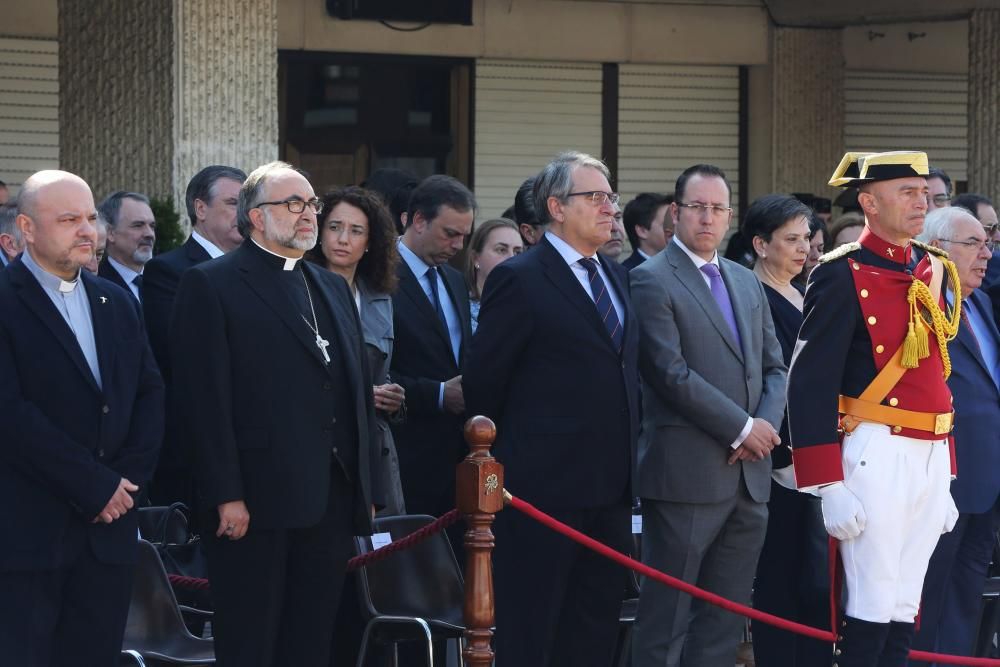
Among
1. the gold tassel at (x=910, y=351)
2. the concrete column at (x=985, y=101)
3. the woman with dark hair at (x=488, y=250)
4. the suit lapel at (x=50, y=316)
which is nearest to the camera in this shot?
the suit lapel at (x=50, y=316)

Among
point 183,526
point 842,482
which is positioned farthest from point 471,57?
point 842,482

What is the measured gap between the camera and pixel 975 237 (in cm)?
730

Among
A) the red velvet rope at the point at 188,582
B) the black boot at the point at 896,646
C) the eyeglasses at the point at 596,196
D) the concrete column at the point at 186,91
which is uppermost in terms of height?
the concrete column at the point at 186,91

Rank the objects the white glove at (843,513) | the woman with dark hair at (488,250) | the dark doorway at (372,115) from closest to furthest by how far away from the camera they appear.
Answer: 1. the white glove at (843,513)
2. the woman with dark hair at (488,250)
3. the dark doorway at (372,115)

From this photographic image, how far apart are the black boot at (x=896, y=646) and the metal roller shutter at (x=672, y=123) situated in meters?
8.66

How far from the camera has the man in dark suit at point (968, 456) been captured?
685 centimetres

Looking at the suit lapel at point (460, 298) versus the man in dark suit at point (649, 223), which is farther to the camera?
the man in dark suit at point (649, 223)

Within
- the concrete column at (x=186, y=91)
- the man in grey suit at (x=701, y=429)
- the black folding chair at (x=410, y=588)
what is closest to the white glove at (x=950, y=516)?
the man in grey suit at (x=701, y=429)

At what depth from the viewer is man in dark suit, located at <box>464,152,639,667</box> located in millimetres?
6020

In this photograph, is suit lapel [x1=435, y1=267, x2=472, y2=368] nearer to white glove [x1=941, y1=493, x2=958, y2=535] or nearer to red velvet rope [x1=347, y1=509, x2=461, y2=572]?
red velvet rope [x1=347, y1=509, x2=461, y2=572]

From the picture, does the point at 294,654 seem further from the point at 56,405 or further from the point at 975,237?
the point at 975,237

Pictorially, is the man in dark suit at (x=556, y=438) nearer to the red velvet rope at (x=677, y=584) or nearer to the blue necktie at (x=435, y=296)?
the red velvet rope at (x=677, y=584)

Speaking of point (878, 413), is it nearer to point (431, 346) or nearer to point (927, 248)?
point (927, 248)

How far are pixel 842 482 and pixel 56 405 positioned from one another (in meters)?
2.46
